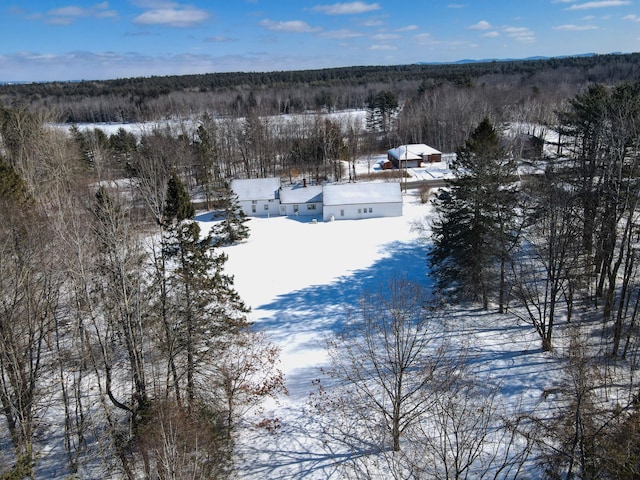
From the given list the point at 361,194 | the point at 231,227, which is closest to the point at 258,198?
the point at 231,227

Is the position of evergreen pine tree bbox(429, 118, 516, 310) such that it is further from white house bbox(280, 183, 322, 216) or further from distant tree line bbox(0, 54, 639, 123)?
distant tree line bbox(0, 54, 639, 123)

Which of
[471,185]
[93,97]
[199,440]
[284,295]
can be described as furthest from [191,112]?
[199,440]

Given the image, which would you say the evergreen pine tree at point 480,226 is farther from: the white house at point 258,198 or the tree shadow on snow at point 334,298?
the white house at point 258,198

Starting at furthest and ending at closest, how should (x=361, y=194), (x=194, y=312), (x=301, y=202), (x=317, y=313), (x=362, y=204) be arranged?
1. (x=301, y=202)
2. (x=361, y=194)
3. (x=362, y=204)
4. (x=317, y=313)
5. (x=194, y=312)

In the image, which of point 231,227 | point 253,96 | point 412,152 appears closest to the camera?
point 231,227

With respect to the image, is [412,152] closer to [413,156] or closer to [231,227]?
[413,156]

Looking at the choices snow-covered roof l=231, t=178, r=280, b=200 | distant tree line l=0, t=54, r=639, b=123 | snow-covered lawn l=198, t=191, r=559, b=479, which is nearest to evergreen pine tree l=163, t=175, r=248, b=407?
snow-covered lawn l=198, t=191, r=559, b=479

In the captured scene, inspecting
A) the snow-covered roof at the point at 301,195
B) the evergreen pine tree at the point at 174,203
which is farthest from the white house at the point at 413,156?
the evergreen pine tree at the point at 174,203

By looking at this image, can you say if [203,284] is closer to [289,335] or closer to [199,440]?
[199,440]
